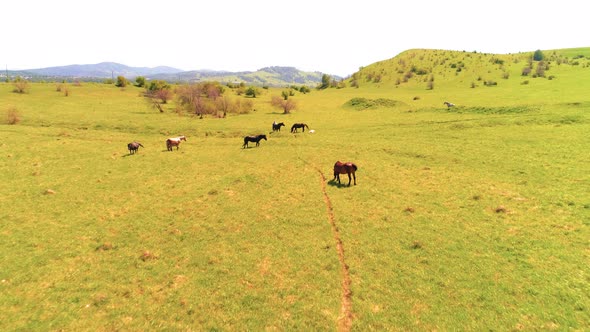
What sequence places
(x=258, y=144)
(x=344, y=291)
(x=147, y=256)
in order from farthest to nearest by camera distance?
(x=258, y=144) < (x=147, y=256) < (x=344, y=291)

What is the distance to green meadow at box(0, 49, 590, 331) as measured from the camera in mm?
11109

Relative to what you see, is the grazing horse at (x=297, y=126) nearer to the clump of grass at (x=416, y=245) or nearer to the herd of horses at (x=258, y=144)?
the herd of horses at (x=258, y=144)

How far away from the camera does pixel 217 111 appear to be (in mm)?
62000

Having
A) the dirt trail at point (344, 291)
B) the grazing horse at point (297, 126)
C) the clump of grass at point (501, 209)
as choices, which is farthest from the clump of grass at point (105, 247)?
the grazing horse at point (297, 126)

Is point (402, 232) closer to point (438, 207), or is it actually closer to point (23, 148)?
point (438, 207)

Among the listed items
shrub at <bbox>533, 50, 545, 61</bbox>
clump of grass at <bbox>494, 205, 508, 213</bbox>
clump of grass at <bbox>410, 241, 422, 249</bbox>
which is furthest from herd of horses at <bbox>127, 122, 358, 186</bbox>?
shrub at <bbox>533, 50, 545, 61</bbox>

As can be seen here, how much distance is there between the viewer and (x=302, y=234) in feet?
53.9

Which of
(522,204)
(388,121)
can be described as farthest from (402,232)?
(388,121)

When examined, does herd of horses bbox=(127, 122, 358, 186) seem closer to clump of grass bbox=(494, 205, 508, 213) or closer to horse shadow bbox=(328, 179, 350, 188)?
horse shadow bbox=(328, 179, 350, 188)

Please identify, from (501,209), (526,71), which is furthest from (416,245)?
(526,71)

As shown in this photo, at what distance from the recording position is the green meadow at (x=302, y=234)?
11.1 m

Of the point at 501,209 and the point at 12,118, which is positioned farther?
the point at 12,118

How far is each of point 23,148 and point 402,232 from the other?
40891mm

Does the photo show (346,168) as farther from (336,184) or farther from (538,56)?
(538,56)
